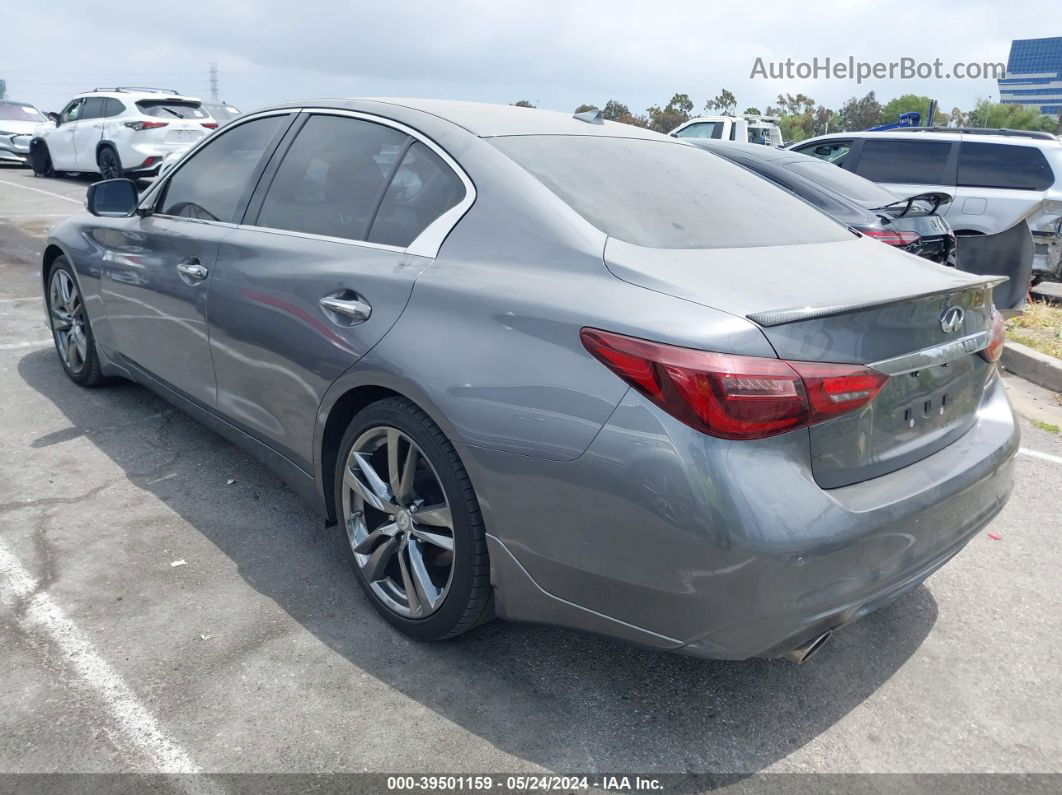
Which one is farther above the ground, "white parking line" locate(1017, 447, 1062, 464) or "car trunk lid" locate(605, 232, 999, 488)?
"car trunk lid" locate(605, 232, 999, 488)

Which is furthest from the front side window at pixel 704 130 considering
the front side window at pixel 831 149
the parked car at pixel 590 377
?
the parked car at pixel 590 377

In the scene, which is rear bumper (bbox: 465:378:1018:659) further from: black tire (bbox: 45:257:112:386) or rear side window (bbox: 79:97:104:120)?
rear side window (bbox: 79:97:104:120)

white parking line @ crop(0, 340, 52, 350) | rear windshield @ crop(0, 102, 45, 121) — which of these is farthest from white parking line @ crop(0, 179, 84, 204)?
white parking line @ crop(0, 340, 52, 350)

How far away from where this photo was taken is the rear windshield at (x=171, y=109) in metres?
16.0

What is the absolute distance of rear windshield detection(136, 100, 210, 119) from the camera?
16.0 metres

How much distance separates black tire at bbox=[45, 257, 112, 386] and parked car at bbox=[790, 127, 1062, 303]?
305 inches

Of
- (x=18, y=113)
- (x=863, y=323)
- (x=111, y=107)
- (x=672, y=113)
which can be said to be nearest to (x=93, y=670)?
(x=863, y=323)

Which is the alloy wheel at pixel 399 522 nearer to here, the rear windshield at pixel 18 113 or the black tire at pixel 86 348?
the black tire at pixel 86 348

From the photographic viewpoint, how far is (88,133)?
16.8m

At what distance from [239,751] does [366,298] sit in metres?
1.37

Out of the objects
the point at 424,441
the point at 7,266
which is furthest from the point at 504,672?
the point at 7,266

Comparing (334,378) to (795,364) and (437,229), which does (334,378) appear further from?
(795,364)

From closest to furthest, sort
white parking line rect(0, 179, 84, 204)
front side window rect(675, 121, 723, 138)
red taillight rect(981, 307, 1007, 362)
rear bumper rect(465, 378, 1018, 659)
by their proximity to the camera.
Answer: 1. rear bumper rect(465, 378, 1018, 659)
2. red taillight rect(981, 307, 1007, 362)
3. white parking line rect(0, 179, 84, 204)
4. front side window rect(675, 121, 723, 138)

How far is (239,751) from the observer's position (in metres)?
2.39
